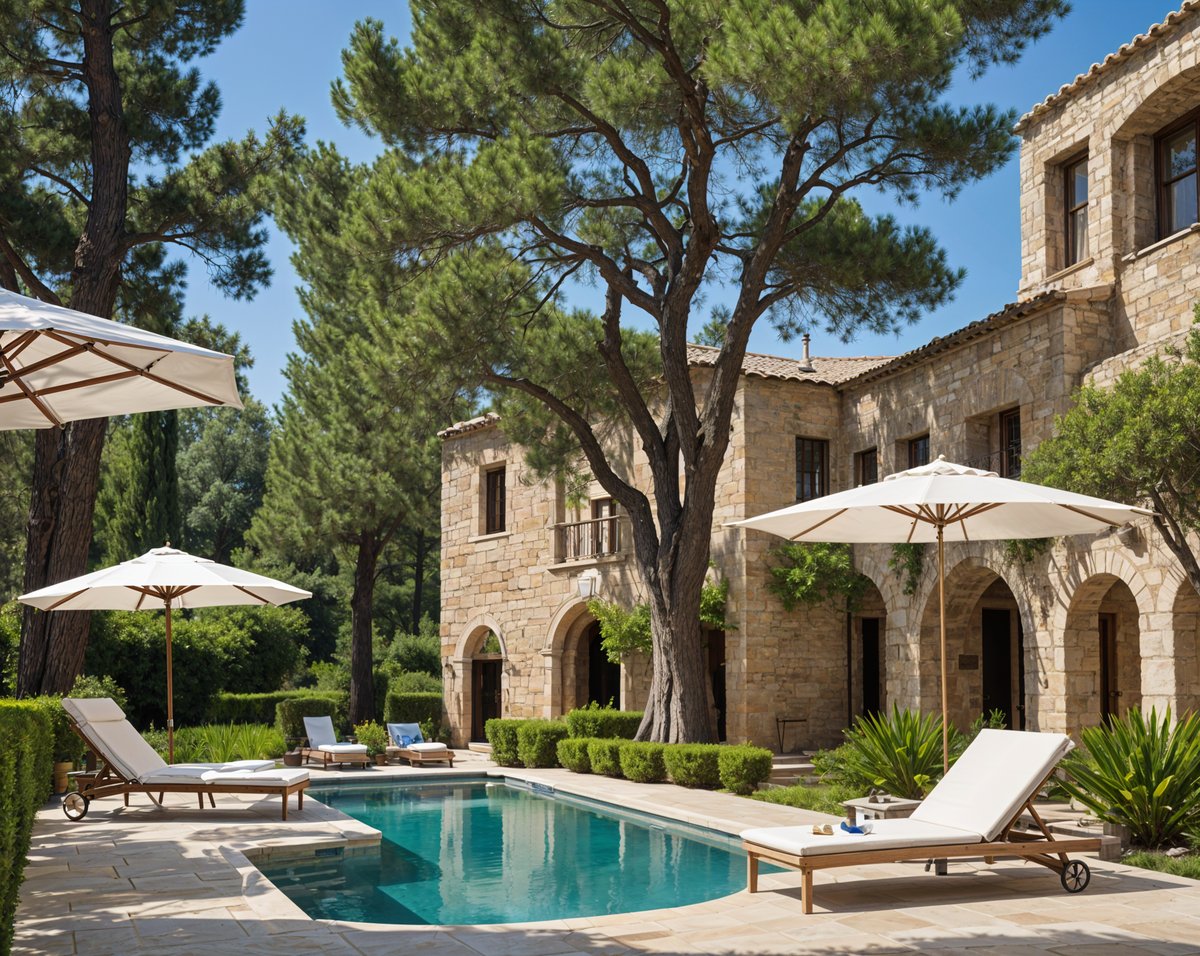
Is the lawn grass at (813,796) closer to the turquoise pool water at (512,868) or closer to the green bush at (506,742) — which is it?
the turquoise pool water at (512,868)

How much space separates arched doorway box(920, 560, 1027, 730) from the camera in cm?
1670

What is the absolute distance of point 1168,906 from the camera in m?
6.86

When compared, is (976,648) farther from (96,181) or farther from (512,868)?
(96,181)

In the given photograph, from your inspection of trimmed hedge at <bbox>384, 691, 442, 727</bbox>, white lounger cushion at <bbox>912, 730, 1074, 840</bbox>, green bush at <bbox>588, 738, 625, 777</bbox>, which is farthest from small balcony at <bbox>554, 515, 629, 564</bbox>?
white lounger cushion at <bbox>912, 730, 1074, 840</bbox>

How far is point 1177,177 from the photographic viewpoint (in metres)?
15.2

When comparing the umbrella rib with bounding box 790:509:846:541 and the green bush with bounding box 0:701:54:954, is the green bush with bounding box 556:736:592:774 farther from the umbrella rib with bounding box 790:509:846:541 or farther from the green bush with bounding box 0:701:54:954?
the green bush with bounding box 0:701:54:954

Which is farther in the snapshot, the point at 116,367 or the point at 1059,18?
the point at 1059,18

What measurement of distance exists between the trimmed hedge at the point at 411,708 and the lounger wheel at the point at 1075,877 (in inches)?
736

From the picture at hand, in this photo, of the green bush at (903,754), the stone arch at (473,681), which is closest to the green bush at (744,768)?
the green bush at (903,754)

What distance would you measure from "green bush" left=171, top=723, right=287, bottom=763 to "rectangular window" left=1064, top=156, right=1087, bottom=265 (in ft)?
45.9

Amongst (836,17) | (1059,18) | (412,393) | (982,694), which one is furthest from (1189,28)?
(412,393)

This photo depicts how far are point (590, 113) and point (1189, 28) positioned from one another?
7527 mm

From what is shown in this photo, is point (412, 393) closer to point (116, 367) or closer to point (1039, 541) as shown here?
point (1039, 541)

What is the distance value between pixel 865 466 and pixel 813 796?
8483 mm
